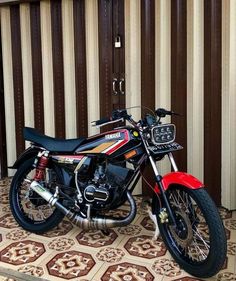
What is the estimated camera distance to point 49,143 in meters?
2.69

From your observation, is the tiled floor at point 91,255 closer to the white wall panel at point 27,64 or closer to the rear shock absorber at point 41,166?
the rear shock absorber at point 41,166

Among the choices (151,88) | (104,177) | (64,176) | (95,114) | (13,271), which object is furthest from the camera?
(95,114)

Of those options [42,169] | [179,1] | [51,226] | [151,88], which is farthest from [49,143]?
[179,1]

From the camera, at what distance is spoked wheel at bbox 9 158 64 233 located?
8.98 ft

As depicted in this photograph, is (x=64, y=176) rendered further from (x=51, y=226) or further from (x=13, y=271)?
(x=13, y=271)

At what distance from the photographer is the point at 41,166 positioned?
8.96 feet

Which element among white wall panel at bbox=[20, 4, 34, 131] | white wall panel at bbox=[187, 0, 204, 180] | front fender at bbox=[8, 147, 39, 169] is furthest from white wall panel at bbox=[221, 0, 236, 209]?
white wall panel at bbox=[20, 4, 34, 131]

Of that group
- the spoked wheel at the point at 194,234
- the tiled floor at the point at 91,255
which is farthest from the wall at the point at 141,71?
the spoked wheel at the point at 194,234

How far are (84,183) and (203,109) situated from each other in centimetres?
127

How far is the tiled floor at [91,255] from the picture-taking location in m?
2.19

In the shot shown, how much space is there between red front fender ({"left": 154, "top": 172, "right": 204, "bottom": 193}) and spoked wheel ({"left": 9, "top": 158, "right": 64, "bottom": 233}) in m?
0.89

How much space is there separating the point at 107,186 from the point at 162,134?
546mm

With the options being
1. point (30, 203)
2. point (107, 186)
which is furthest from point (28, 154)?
point (107, 186)

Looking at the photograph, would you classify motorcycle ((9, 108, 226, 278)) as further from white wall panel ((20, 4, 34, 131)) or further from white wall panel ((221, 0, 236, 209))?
white wall panel ((20, 4, 34, 131))
